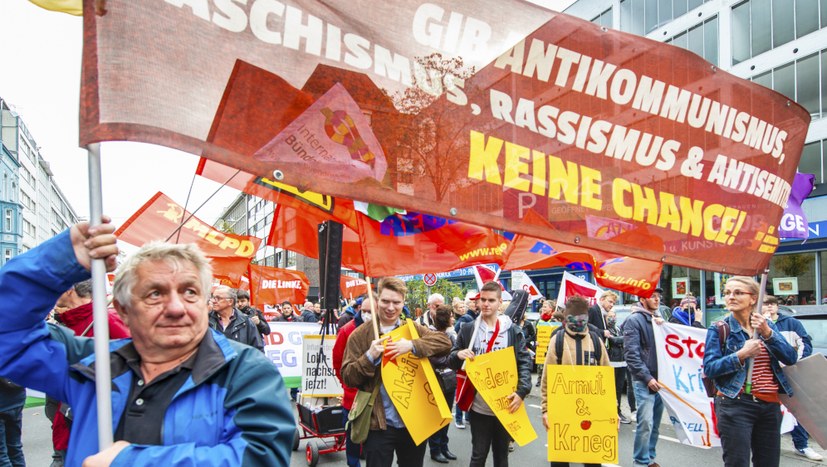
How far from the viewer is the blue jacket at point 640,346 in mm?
6641

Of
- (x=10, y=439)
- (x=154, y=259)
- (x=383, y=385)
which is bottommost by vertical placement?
(x=10, y=439)

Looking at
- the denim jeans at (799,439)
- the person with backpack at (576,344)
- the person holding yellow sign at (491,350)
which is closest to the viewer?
the person holding yellow sign at (491,350)

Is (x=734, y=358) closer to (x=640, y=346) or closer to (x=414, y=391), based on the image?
(x=414, y=391)

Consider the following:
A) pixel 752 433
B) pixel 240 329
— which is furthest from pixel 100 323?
pixel 240 329

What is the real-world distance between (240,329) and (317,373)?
104 cm

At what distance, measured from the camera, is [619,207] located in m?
2.85

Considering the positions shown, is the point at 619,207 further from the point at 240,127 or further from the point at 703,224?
the point at 240,127

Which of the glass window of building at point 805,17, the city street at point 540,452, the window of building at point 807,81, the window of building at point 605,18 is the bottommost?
the city street at point 540,452

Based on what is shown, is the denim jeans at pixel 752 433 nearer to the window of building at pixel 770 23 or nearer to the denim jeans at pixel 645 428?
the denim jeans at pixel 645 428

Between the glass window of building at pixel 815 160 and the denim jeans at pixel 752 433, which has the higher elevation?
the glass window of building at pixel 815 160

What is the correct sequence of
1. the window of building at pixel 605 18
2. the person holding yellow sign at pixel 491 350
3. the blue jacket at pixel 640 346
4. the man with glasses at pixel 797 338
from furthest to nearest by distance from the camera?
the window of building at pixel 605 18
the blue jacket at pixel 640 346
the man with glasses at pixel 797 338
the person holding yellow sign at pixel 491 350

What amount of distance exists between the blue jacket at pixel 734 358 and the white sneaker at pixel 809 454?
358 centimetres

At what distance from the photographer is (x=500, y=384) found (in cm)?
495

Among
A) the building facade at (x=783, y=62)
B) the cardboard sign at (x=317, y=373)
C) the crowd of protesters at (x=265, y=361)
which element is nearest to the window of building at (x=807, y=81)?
the building facade at (x=783, y=62)
